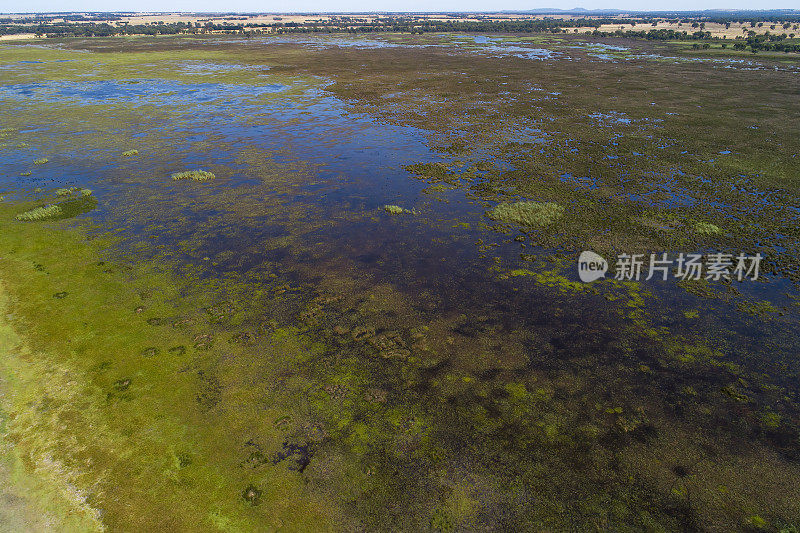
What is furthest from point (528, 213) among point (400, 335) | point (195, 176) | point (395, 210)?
point (195, 176)

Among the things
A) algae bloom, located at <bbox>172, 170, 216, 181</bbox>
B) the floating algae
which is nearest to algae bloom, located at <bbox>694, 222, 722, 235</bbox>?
algae bloom, located at <bbox>172, 170, 216, 181</bbox>

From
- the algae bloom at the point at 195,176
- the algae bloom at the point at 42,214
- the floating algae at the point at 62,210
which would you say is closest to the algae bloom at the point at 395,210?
the algae bloom at the point at 195,176

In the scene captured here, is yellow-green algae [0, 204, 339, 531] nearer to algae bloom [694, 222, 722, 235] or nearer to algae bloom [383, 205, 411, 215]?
algae bloom [383, 205, 411, 215]

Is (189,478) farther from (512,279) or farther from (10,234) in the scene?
(10,234)

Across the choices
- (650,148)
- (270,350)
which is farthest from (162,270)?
(650,148)

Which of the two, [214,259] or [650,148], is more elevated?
[650,148]
